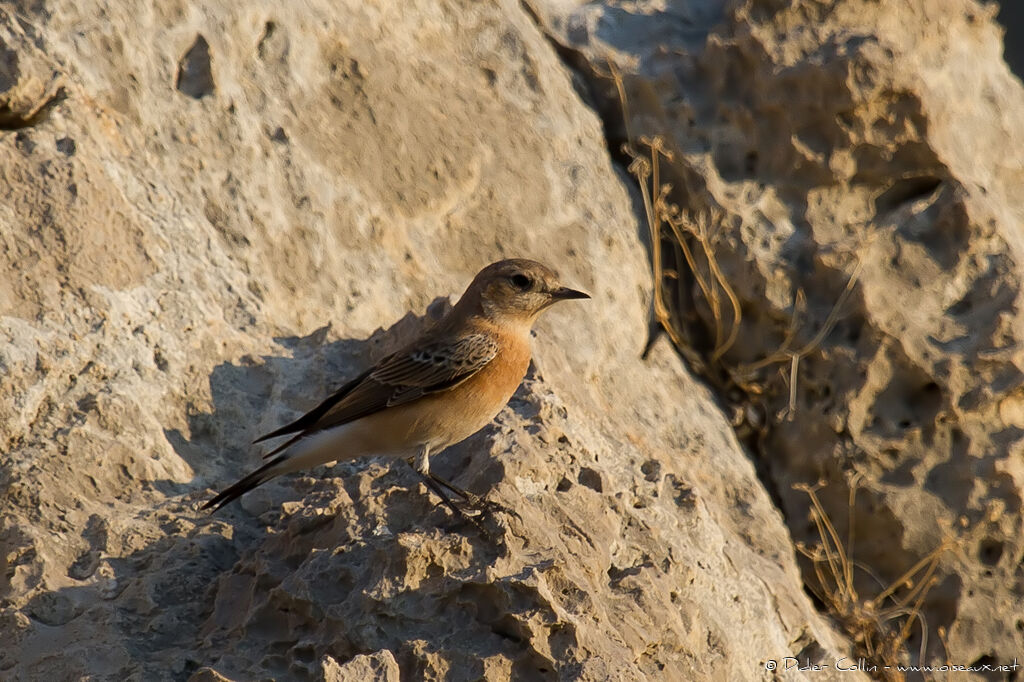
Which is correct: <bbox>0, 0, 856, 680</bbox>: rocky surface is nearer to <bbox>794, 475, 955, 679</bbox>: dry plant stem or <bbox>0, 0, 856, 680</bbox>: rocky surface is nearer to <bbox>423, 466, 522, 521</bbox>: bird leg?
<bbox>423, 466, 522, 521</bbox>: bird leg

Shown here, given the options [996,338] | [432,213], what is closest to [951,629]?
[996,338]

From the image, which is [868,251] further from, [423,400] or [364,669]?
[364,669]

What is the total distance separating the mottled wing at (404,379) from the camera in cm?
532

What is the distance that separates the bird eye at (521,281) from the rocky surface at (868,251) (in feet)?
6.37

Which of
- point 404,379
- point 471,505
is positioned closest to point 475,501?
point 471,505

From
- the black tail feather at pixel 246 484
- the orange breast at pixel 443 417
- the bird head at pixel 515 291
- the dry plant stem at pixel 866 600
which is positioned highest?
the bird head at pixel 515 291

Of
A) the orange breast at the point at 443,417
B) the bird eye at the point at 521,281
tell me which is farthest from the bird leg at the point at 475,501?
the bird eye at the point at 521,281

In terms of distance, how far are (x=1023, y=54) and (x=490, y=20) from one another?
1190 cm

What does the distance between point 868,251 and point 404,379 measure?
3305mm

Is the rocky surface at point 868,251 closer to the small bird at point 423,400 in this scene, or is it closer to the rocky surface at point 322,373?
the rocky surface at point 322,373

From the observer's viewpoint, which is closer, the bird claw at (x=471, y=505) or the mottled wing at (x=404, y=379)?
the bird claw at (x=471, y=505)

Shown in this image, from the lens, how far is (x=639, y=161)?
25.3 ft

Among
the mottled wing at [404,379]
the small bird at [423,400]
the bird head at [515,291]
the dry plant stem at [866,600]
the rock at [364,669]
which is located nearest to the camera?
the rock at [364,669]

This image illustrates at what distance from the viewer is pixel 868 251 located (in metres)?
7.33
